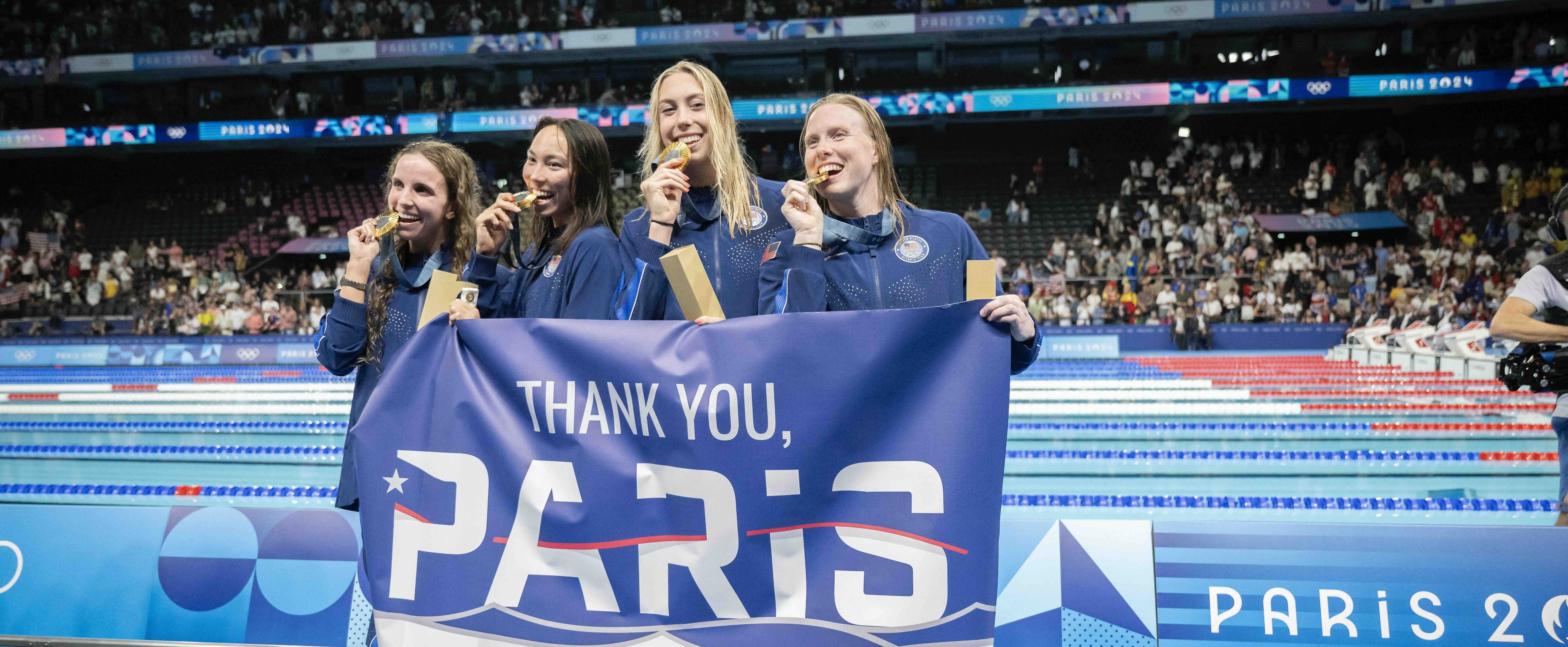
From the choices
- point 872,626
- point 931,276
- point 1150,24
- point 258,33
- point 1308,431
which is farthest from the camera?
point 258,33

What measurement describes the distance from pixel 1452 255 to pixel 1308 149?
5.55 metres

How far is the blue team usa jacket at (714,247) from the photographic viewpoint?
2053 millimetres

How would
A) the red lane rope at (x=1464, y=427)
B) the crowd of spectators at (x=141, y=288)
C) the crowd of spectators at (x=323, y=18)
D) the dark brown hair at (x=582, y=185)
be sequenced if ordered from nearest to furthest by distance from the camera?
the dark brown hair at (x=582, y=185) < the red lane rope at (x=1464, y=427) < the crowd of spectators at (x=141, y=288) < the crowd of spectators at (x=323, y=18)

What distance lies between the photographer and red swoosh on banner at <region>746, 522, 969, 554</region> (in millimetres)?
1728

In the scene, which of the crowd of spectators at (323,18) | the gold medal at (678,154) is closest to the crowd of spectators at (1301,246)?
the crowd of spectators at (323,18)

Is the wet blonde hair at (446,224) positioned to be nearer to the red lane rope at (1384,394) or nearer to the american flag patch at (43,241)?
the red lane rope at (1384,394)

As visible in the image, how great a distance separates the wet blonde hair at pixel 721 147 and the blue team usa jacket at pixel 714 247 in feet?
0.08

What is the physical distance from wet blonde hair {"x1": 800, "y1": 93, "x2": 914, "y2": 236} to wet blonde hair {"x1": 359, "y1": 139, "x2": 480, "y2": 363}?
0.83 metres

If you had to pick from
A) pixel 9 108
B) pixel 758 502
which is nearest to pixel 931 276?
pixel 758 502

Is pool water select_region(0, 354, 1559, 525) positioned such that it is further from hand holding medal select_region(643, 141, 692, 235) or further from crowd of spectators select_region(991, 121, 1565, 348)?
crowd of spectators select_region(991, 121, 1565, 348)

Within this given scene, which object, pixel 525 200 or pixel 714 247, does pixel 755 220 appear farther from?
pixel 525 200

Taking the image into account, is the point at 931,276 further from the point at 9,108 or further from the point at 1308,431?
the point at 9,108

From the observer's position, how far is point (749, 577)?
5.87ft

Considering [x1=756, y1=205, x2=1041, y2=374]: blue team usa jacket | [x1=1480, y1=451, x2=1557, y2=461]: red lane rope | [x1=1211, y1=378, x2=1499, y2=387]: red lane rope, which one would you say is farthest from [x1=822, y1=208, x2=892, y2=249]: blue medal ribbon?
[x1=1211, y1=378, x2=1499, y2=387]: red lane rope
